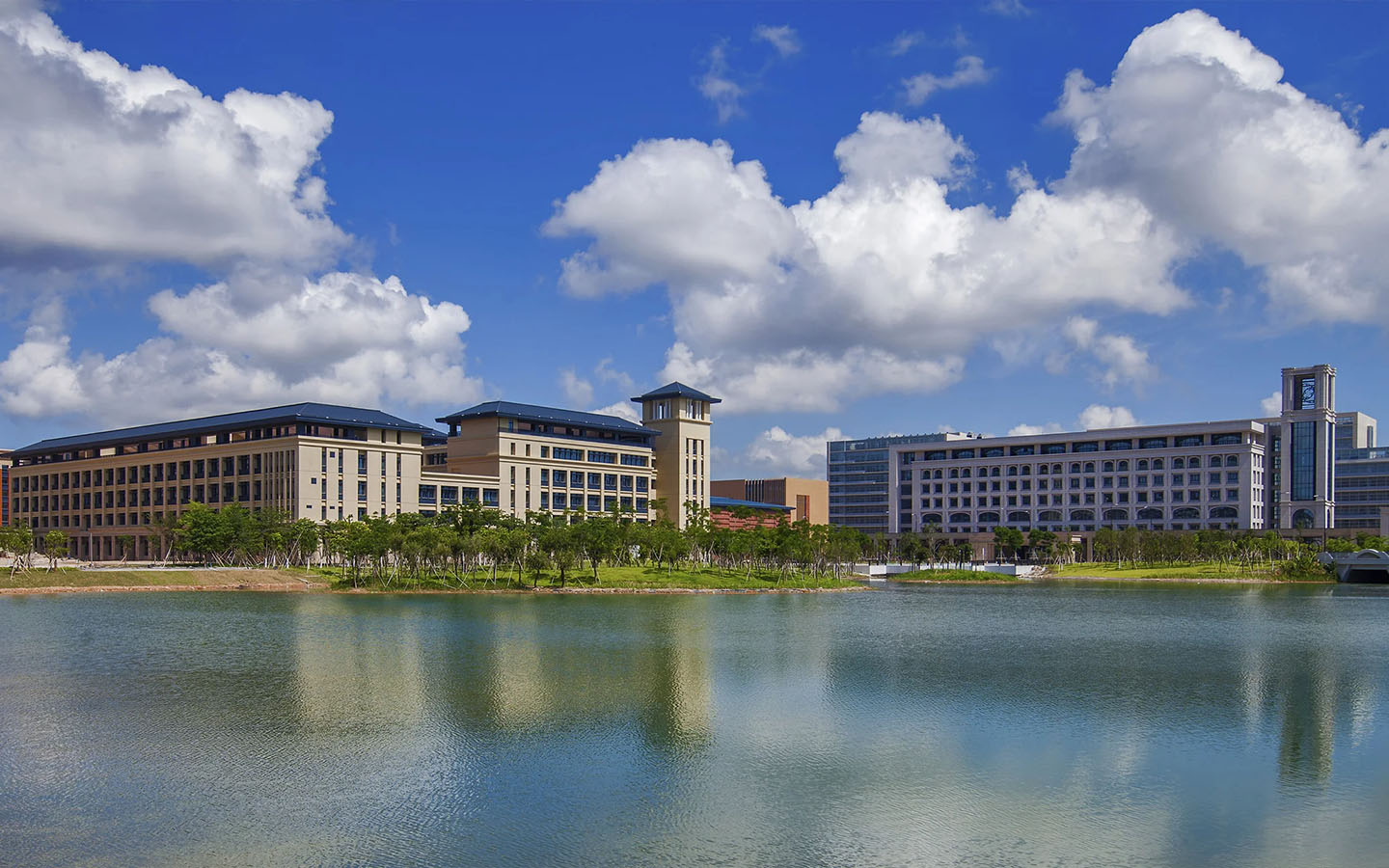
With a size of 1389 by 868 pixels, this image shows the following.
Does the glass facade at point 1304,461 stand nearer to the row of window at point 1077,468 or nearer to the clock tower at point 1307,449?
the clock tower at point 1307,449

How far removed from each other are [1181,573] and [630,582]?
202 ft

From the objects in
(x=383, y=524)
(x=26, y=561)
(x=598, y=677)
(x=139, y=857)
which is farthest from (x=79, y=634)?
(x=26, y=561)

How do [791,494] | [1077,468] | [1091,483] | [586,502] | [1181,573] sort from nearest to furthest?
[1181,573], [586,502], [1091,483], [1077,468], [791,494]

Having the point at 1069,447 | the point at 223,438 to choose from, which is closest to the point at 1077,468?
the point at 1069,447

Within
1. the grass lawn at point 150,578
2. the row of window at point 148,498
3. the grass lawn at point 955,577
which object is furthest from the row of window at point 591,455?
the grass lawn at point 150,578

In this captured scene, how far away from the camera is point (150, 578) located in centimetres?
7394

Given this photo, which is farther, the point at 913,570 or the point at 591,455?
the point at 913,570

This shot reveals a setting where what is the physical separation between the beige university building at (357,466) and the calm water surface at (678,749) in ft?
193

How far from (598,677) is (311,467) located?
7377 cm

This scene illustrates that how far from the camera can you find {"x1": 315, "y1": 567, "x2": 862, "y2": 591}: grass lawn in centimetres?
7544

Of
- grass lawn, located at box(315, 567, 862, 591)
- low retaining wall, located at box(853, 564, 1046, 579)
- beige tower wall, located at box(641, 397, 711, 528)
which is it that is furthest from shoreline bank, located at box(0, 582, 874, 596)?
beige tower wall, located at box(641, 397, 711, 528)

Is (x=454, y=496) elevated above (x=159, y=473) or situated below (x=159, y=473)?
below

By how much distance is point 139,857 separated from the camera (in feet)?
51.0

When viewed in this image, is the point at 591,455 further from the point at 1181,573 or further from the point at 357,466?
the point at 1181,573
